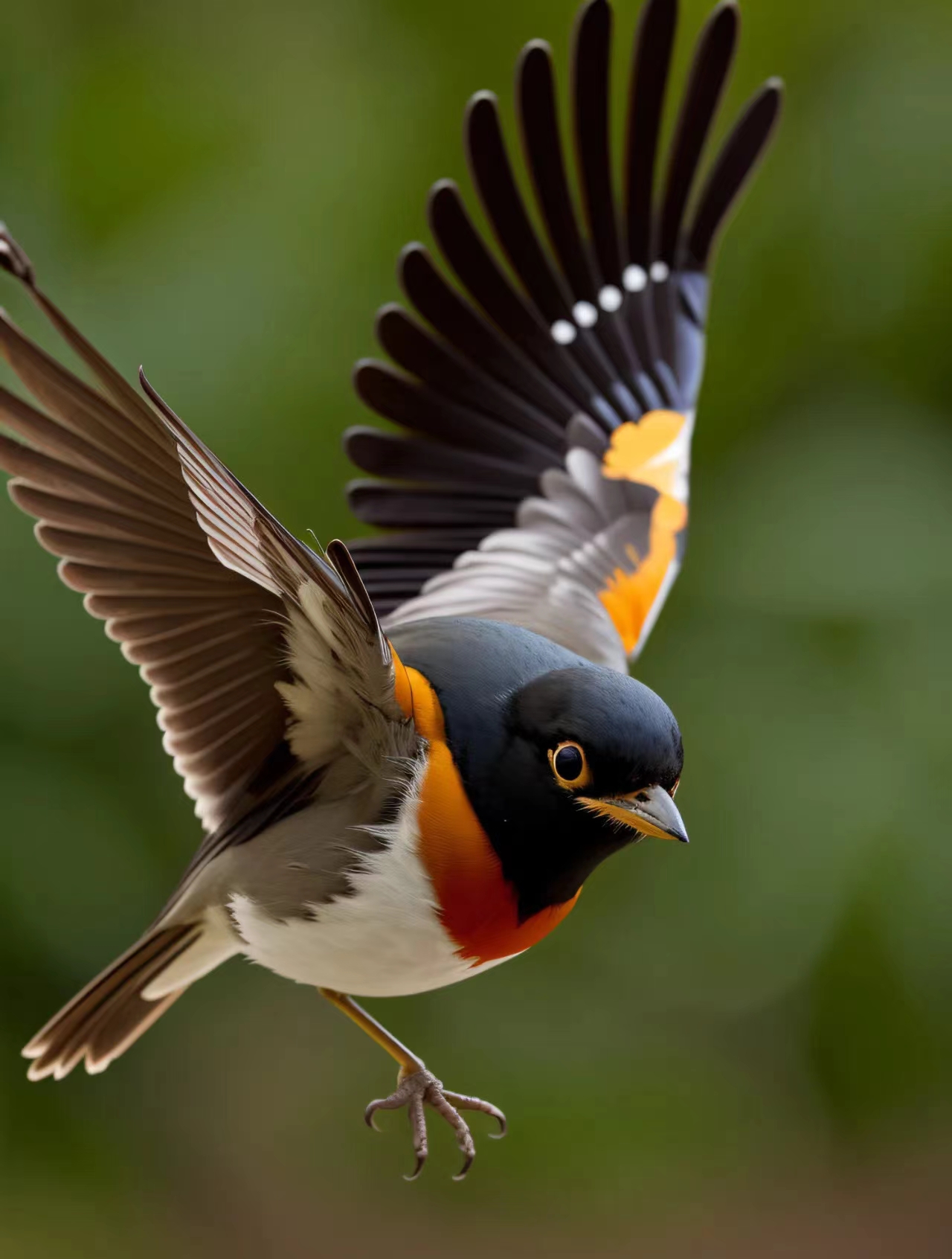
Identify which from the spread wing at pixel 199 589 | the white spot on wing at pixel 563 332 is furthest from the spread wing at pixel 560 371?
the spread wing at pixel 199 589

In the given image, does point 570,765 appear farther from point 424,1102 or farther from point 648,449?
point 648,449

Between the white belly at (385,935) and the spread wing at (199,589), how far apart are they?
12 centimetres

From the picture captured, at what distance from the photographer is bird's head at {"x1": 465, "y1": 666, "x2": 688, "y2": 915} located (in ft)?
5.26

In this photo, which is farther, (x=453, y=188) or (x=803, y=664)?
(x=803, y=664)

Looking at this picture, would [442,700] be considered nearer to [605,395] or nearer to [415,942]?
[415,942]

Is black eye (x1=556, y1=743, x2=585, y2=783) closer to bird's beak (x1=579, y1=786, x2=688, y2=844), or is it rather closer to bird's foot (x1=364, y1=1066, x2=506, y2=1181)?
bird's beak (x1=579, y1=786, x2=688, y2=844)

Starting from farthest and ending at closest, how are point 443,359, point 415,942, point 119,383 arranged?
point 443,359
point 415,942
point 119,383

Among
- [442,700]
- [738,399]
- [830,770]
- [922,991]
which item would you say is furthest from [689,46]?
[442,700]

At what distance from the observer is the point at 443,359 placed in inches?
105

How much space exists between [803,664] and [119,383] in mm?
3095

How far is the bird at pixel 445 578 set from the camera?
165 centimetres

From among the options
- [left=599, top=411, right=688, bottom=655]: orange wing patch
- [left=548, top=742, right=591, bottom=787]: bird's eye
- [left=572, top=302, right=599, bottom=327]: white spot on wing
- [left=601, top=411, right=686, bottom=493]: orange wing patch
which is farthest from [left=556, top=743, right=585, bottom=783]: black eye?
[left=572, top=302, right=599, bottom=327]: white spot on wing

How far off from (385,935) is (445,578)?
89 cm

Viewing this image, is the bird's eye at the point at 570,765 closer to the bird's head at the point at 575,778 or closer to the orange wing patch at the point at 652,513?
the bird's head at the point at 575,778
